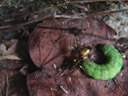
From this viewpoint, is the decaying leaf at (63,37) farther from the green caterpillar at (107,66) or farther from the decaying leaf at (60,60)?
the green caterpillar at (107,66)

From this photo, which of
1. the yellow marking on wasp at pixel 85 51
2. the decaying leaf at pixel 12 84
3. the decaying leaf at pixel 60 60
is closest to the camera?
the decaying leaf at pixel 60 60

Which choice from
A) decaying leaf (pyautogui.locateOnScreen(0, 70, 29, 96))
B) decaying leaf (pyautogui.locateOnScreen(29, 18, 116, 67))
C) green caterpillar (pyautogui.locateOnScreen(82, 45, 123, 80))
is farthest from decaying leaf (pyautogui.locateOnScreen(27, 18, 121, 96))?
decaying leaf (pyautogui.locateOnScreen(0, 70, 29, 96))

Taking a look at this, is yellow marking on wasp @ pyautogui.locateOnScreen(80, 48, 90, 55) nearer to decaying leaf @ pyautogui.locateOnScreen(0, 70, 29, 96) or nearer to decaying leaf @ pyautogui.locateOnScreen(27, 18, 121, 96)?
decaying leaf @ pyautogui.locateOnScreen(27, 18, 121, 96)

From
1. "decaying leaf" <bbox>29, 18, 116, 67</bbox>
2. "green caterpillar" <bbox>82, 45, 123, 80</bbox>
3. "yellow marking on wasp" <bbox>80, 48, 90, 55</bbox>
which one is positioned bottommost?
"green caterpillar" <bbox>82, 45, 123, 80</bbox>

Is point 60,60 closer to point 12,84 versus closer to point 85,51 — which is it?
point 85,51

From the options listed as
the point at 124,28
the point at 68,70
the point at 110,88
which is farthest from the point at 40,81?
the point at 124,28

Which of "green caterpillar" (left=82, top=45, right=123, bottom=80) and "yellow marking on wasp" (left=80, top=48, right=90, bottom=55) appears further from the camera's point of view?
"yellow marking on wasp" (left=80, top=48, right=90, bottom=55)

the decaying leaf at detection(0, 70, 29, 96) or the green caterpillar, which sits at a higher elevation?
the green caterpillar

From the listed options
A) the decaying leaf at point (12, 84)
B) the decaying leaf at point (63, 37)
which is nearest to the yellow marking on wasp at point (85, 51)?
the decaying leaf at point (63, 37)

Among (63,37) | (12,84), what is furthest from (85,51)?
(12,84)

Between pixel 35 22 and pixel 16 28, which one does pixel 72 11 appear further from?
pixel 16 28
